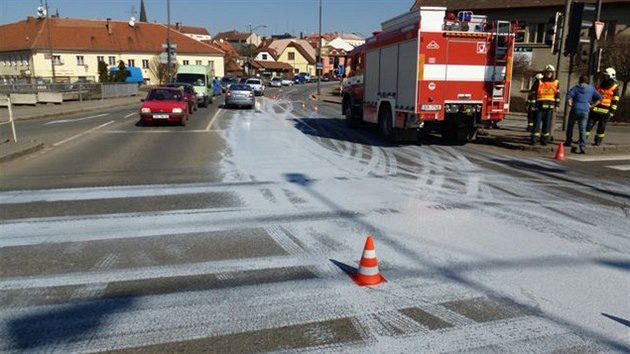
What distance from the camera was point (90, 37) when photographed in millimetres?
77938

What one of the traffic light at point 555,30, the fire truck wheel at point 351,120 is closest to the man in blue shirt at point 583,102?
the traffic light at point 555,30

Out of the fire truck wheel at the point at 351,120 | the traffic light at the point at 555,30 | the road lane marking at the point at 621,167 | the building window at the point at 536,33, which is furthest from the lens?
the building window at the point at 536,33

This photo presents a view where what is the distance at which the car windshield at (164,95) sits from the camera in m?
19.6

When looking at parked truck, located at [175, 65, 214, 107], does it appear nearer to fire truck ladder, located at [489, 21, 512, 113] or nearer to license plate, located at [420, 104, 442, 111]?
license plate, located at [420, 104, 442, 111]

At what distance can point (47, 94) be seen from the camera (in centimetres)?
3152

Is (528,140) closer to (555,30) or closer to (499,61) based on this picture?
(499,61)

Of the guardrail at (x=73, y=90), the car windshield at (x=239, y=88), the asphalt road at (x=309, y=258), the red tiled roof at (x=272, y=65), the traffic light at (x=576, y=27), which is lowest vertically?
the asphalt road at (x=309, y=258)

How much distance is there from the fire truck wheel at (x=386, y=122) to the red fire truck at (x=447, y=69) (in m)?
0.38

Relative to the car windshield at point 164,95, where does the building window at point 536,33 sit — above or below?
above

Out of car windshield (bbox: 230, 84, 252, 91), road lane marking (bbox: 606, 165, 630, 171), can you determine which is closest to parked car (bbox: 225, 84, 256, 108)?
car windshield (bbox: 230, 84, 252, 91)

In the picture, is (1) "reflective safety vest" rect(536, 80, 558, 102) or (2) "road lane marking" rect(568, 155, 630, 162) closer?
(2) "road lane marking" rect(568, 155, 630, 162)

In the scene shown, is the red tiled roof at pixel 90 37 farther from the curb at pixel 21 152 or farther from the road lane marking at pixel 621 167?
the road lane marking at pixel 621 167

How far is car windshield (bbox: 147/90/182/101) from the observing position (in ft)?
64.3

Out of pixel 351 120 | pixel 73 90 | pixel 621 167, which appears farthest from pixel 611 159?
pixel 73 90
